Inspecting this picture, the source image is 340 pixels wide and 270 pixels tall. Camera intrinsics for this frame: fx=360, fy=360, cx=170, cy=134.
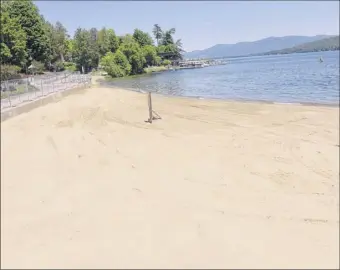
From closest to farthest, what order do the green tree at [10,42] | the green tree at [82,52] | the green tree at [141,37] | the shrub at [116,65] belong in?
the green tree at [10,42]
the shrub at [116,65]
the green tree at [82,52]
the green tree at [141,37]

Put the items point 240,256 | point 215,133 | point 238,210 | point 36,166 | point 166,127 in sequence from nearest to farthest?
point 240,256 < point 238,210 < point 36,166 < point 215,133 < point 166,127

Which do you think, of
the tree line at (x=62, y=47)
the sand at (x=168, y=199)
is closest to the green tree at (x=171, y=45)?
the tree line at (x=62, y=47)

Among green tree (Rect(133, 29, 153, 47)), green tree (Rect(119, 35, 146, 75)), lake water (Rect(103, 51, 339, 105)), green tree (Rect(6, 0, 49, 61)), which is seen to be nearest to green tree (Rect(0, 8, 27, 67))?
green tree (Rect(6, 0, 49, 61))

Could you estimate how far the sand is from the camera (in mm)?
4887

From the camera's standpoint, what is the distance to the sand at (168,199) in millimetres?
4887

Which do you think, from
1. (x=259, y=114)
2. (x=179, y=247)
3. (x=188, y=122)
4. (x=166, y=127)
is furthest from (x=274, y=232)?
(x=259, y=114)

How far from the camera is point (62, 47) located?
75.1m

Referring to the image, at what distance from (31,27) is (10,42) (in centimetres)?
1139

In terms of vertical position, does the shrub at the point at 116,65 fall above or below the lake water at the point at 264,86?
above

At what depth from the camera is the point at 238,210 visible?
6.06 metres

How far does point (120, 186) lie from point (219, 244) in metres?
2.66

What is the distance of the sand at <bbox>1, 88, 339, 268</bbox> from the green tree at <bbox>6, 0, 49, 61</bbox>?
149 feet

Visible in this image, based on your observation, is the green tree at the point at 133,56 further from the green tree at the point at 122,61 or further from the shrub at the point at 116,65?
the green tree at the point at 122,61

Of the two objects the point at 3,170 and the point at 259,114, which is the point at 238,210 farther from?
the point at 259,114
